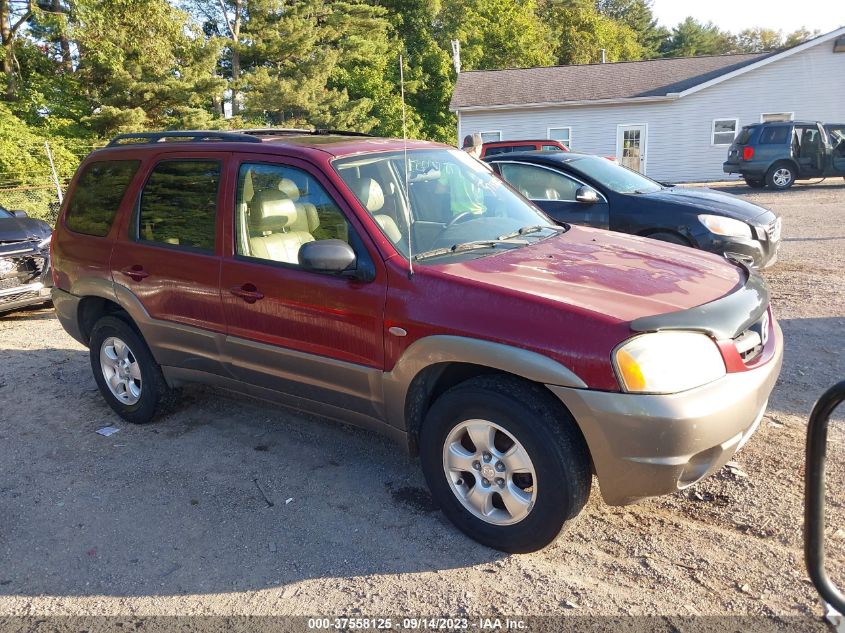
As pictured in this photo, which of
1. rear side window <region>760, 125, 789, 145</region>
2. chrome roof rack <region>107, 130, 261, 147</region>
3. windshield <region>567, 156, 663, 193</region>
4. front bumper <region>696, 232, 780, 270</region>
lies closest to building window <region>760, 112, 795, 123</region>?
rear side window <region>760, 125, 789, 145</region>

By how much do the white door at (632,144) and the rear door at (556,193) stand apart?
61.6 feet

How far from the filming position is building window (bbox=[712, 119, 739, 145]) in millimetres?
24500

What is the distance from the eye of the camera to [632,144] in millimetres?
25562

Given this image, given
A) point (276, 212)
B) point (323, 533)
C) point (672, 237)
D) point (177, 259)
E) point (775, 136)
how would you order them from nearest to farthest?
point (323, 533) < point (276, 212) < point (177, 259) < point (672, 237) < point (775, 136)

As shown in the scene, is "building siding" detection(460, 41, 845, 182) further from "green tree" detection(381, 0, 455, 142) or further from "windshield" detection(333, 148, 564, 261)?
"windshield" detection(333, 148, 564, 261)

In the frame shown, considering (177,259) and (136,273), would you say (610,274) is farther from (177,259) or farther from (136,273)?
(136,273)

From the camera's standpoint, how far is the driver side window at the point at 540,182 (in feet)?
25.8

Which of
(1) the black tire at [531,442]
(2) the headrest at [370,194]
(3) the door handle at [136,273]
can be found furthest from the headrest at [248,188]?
(1) the black tire at [531,442]

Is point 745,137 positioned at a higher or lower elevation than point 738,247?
higher

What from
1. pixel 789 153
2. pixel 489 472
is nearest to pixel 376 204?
pixel 489 472

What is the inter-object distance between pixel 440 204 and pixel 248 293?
122cm

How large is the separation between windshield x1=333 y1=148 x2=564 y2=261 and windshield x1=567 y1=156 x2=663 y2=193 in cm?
361

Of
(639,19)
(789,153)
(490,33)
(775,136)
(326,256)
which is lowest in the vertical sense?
(326,256)

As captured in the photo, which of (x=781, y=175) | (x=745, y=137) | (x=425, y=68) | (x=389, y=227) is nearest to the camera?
(x=389, y=227)
